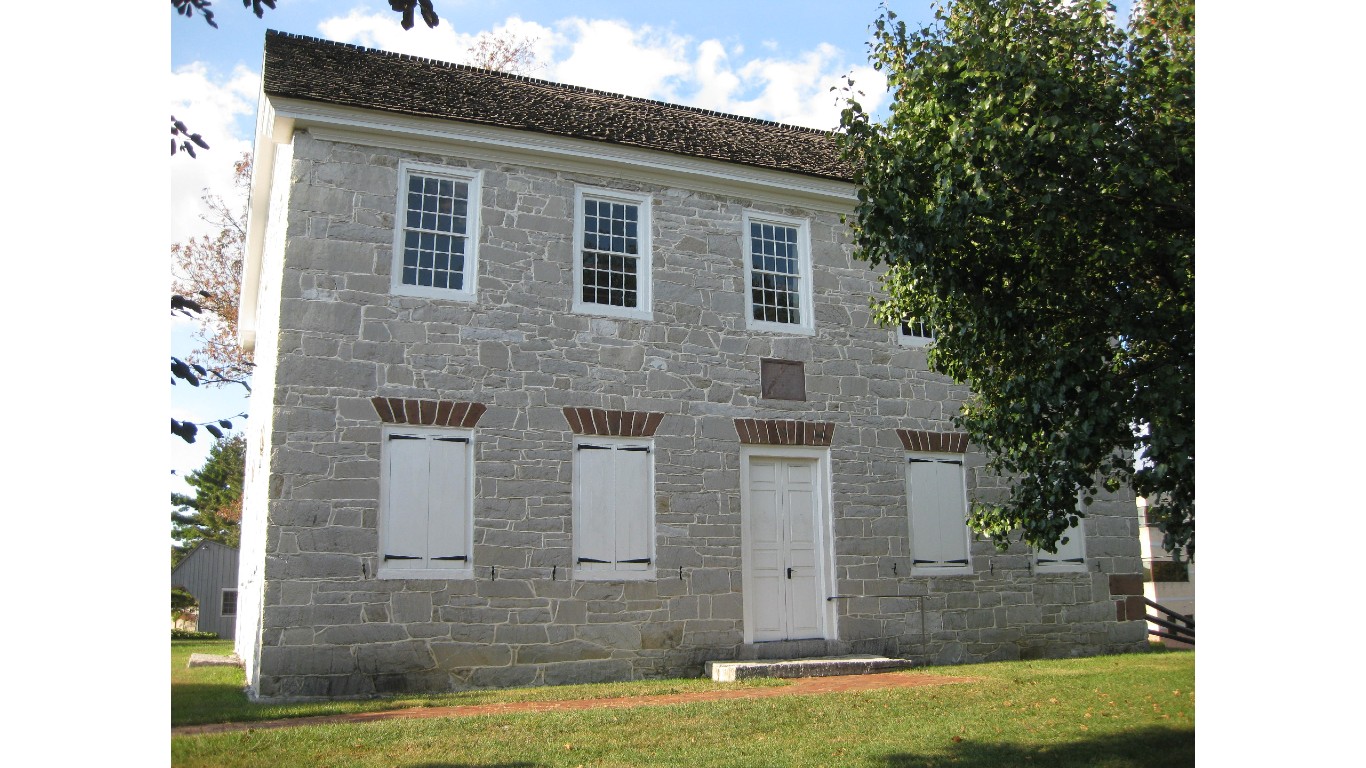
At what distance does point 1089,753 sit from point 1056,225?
3079 mm

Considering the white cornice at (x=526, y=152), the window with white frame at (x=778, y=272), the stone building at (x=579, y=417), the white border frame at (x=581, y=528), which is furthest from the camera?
the window with white frame at (x=778, y=272)

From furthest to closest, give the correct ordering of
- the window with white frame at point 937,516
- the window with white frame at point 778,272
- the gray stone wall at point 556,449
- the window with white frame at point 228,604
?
the window with white frame at point 228,604, the window with white frame at point 937,516, the window with white frame at point 778,272, the gray stone wall at point 556,449

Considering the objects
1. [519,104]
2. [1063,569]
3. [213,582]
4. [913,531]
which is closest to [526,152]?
[519,104]

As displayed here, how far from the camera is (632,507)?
35.2 ft

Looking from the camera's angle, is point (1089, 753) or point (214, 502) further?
point (214, 502)

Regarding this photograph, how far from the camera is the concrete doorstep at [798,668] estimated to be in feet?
32.6

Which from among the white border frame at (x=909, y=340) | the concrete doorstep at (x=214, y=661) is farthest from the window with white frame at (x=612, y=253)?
the concrete doorstep at (x=214, y=661)

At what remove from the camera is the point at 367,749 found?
6.40 metres

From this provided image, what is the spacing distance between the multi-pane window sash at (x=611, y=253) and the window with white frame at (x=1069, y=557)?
5.85m

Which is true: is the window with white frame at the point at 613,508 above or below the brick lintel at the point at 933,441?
below

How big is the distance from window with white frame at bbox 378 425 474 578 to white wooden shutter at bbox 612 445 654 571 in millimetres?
1502

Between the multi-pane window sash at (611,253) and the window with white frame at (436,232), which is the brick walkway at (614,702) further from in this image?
the multi-pane window sash at (611,253)

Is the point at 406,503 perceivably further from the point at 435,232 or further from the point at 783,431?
the point at 783,431
